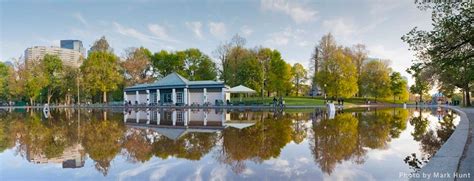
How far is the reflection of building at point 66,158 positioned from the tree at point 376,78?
A: 164ft

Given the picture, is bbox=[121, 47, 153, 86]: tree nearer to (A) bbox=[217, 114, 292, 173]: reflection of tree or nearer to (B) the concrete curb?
(A) bbox=[217, 114, 292, 173]: reflection of tree

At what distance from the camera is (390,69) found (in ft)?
175

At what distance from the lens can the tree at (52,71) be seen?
59125 millimetres

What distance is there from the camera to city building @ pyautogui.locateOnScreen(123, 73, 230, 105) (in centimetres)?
3919

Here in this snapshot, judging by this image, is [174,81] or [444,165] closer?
[444,165]

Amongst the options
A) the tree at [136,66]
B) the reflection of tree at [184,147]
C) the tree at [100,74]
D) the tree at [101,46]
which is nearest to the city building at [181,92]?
the tree at [100,74]

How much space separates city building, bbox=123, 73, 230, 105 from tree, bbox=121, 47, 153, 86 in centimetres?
981

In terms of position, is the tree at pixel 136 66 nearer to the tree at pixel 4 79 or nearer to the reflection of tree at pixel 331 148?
the tree at pixel 4 79

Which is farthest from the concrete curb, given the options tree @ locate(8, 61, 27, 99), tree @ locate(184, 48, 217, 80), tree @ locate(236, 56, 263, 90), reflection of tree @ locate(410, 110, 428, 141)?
tree @ locate(8, 61, 27, 99)

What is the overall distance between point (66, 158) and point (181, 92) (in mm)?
33518

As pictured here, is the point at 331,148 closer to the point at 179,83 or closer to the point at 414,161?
the point at 414,161

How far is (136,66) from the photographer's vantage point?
53531mm

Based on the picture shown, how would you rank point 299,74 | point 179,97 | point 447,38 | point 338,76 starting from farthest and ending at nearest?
1. point 299,74
2. point 338,76
3. point 179,97
4. point 447,38

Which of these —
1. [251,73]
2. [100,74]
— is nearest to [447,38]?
[251,73]
